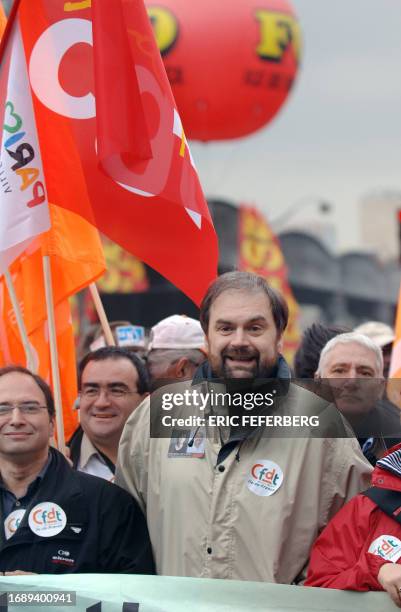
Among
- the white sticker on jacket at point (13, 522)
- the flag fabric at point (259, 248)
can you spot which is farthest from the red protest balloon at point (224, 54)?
the white sticker on jacket at point (13, 522)

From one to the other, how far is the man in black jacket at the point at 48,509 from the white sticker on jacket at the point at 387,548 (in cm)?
80

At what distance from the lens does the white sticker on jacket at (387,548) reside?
14.1ft

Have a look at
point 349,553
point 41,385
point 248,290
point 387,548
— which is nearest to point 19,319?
point 41,385

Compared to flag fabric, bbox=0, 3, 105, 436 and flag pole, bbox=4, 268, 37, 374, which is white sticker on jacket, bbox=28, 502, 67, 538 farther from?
flag fabric, bbox=0, 3, 105, 436

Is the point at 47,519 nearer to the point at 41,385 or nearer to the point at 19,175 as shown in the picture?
the point at 41,385

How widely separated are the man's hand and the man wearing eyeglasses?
1.83m

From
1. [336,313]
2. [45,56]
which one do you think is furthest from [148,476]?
[336,313]

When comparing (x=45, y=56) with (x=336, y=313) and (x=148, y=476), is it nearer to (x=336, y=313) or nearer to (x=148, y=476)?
(x=148, y=476)

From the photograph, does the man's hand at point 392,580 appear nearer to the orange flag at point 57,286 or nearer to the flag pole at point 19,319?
the flag pole at point 19,319

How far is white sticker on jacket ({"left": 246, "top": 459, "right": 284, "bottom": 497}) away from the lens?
459 cm

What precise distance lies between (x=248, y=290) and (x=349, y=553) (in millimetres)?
954

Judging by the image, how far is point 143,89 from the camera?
20.0ft

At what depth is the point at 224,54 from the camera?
18.8m

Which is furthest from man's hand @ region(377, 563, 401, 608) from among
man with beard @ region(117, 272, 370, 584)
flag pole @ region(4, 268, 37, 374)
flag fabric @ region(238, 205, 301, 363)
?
flag fabric @ region(238, 205, 301, 363)
